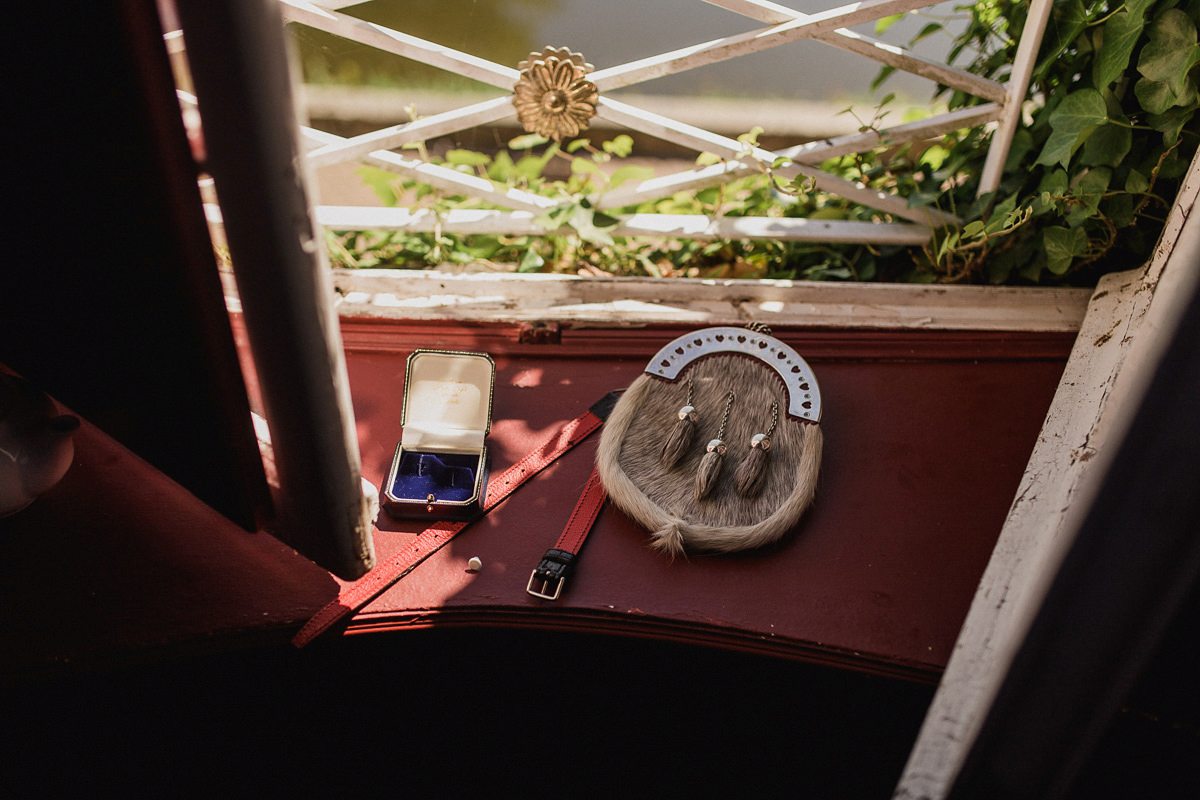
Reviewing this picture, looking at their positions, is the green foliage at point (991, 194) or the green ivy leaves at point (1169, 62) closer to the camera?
the green ivy leaves at point (1169, 62)

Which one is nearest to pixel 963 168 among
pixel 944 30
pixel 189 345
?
pixel 944 30

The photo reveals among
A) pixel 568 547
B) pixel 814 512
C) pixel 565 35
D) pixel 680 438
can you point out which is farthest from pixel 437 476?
pixel 565 35

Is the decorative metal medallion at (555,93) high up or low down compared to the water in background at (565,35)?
down

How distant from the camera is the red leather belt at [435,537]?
1.08 meters

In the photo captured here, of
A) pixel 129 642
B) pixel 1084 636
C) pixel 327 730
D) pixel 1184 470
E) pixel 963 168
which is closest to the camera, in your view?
pixel 1184 470

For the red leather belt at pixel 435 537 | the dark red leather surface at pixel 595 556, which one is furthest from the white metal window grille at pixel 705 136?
the red leather belt at pixel 435 537

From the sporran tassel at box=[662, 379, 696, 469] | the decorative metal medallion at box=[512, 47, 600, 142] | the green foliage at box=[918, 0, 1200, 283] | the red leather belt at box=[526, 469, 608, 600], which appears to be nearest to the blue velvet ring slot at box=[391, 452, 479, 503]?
the red leather belt at box=[526, 469, 608, 600]

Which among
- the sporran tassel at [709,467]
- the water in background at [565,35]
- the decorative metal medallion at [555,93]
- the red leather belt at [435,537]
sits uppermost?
the water in background at [565,35]

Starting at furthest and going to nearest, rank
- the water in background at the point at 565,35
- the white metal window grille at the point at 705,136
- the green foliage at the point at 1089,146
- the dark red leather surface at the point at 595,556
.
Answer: the water in background at the point at 565,35 < the white metal window grille at the point at 705,136 < the green foliage at the point at 1089,146 < the dark red leather surface at the point at 595,556

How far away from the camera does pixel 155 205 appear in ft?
2.48

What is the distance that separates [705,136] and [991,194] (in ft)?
1.96

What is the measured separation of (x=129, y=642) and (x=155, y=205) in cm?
65

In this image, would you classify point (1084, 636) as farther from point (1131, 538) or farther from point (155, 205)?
point (155, 205)

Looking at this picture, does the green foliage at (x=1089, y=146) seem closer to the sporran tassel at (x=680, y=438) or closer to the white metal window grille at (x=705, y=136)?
the white metal window grille at (x=705, y=136)
